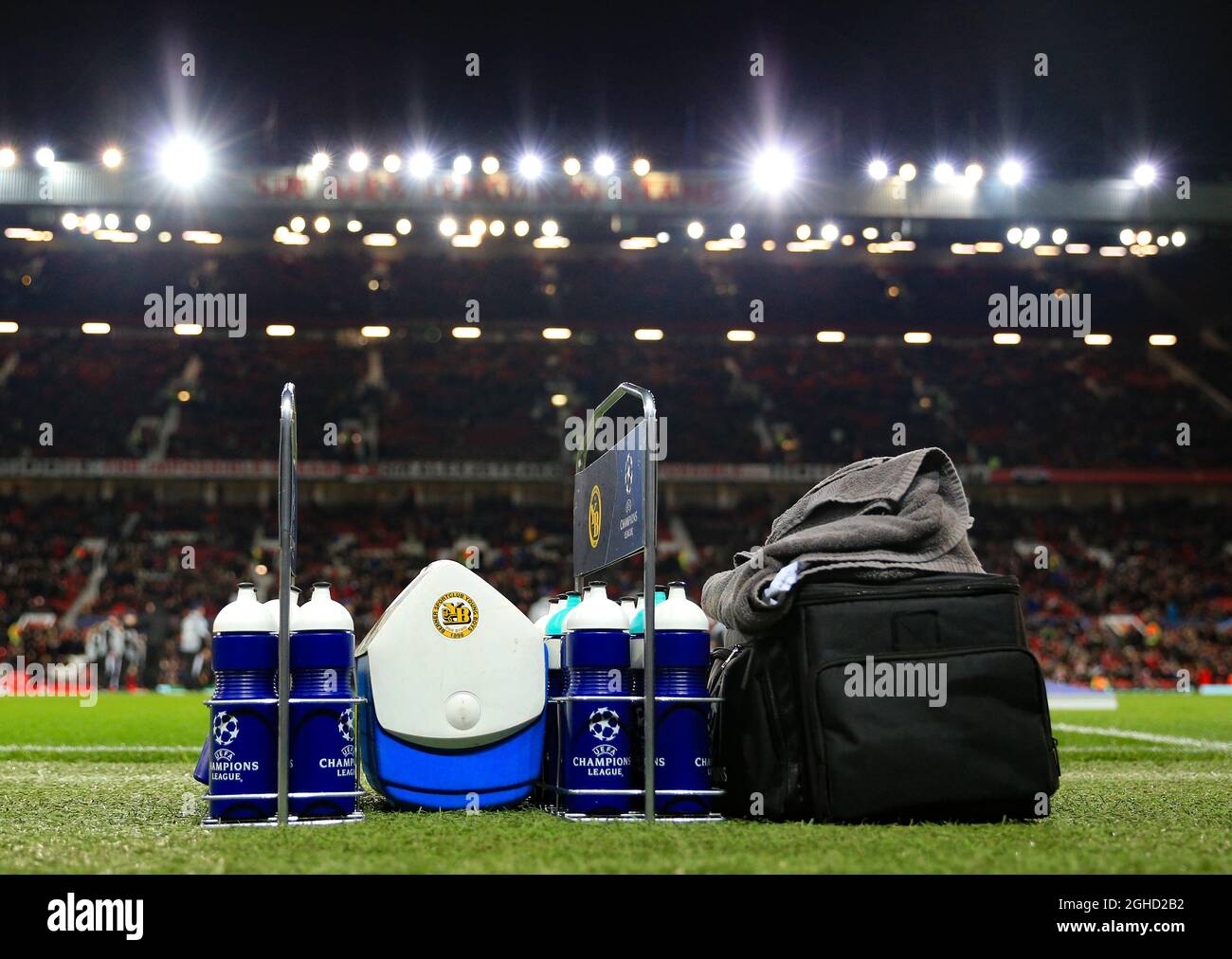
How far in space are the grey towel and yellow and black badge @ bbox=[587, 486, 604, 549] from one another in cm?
58

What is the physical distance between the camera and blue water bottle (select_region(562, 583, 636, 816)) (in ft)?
11.6

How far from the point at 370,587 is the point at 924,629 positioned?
2122cm

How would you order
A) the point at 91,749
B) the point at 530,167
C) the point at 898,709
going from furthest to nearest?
the point at 530,167 → the point at 91,749 → the point at 898,709

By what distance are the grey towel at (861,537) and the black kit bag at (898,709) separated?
0.07 m

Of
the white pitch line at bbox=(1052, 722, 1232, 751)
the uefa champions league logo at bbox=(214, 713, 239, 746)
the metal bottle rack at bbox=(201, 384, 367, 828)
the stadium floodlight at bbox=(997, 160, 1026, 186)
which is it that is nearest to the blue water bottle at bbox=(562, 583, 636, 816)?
the metal bottle rack at bbox=(201, 384, 367, 828)

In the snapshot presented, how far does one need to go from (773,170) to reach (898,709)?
20186mm

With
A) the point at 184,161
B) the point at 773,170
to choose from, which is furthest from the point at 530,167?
the point at 184,161

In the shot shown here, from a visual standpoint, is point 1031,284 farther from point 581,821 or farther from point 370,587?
point 581,821

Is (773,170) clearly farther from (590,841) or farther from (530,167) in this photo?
(590,841)

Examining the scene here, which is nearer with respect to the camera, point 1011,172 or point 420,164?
point 420,164

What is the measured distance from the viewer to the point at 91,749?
738cm

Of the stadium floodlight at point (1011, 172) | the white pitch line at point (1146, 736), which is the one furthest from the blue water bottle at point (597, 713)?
the stadium floodlight at point (1011, 172)

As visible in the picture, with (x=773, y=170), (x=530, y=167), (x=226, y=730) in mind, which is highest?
(x=530, y=167)

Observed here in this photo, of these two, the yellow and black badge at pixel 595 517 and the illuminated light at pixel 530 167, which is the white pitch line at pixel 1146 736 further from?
the illuminated light at pixel 530 167
